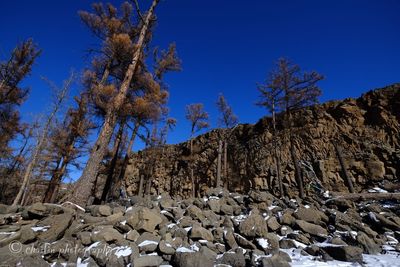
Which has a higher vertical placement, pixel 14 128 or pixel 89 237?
pixel 14 128

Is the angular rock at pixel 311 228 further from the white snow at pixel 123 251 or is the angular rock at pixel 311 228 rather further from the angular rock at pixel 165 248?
the white snow at pixel 123 251

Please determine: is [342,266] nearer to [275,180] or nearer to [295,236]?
[295,236]

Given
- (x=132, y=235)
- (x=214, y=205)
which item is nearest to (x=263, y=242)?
(x=214, y=205)

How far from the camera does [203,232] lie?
225 inches

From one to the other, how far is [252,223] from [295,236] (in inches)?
49.4

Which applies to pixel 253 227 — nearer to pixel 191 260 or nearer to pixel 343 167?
pixel 191 260

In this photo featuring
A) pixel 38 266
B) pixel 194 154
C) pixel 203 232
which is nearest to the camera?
pixel 38 266

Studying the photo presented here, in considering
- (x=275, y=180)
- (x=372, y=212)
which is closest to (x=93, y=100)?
(x=372, y=212)

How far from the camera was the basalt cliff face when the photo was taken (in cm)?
1484

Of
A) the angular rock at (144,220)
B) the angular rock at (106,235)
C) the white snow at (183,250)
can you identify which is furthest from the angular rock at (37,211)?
the white snow at (183,250)

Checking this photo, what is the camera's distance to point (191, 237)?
18.5 ft

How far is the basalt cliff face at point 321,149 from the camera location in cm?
1484

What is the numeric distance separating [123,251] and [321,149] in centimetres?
1723

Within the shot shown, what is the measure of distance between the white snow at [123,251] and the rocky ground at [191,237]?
2 centimetres
